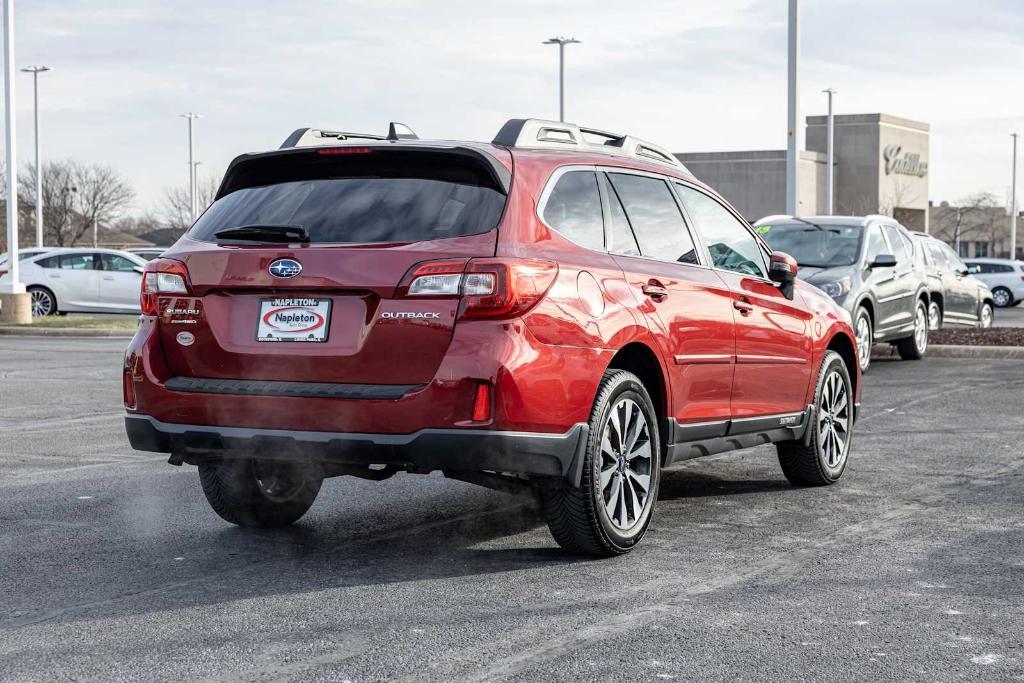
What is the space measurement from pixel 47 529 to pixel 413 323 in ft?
7.82

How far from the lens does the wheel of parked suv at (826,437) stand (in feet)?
26.2

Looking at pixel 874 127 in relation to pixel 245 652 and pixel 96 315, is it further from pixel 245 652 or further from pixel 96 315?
pixel 245 652

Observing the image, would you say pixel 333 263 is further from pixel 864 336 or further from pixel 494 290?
pixel 864 336

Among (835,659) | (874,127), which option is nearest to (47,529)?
(835,659)

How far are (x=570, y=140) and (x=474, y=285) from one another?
4.69 feet

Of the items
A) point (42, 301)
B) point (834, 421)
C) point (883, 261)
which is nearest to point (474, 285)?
point (834, 421)

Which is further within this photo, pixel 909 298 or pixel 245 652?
pixel 909 298

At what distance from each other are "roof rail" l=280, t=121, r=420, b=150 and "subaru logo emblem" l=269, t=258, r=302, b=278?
2.30 ft

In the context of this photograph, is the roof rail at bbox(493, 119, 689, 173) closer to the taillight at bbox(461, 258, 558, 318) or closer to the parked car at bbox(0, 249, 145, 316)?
the taillight at bbox(461, 258, 558, 318)

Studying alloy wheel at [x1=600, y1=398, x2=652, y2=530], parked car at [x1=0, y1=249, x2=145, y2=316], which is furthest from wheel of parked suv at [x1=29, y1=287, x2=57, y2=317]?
alloy wheel at [x1=600, y1=398, x2=652, y2=530]

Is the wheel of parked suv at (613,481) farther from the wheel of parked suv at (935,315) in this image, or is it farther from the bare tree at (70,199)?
the bare tree at (70,199)

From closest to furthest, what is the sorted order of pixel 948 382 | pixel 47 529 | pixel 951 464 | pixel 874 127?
1. pixel 47 529
2. pixel 951 464
3. pixel 948 382
4. pixel 874 127

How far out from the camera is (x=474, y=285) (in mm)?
5473

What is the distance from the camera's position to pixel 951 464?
884 centimetres
